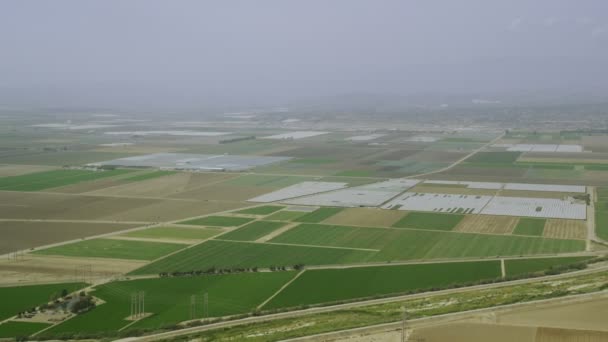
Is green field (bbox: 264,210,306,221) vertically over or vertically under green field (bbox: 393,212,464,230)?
over

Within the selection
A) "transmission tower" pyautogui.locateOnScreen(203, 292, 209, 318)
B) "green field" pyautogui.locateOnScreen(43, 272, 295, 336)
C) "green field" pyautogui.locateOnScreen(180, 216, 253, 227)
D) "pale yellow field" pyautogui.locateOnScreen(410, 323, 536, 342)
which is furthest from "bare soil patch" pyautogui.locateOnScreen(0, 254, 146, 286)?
"pale yellow field" pyautogui.locateOnScreen(410, 323, 536, 342)

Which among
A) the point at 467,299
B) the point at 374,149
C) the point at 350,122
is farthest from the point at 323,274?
the point at 350,122

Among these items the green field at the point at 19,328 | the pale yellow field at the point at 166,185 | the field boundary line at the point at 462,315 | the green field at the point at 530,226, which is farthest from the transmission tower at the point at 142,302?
the pale yellow field at the point at 166,185

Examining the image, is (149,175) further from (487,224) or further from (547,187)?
(547,187)

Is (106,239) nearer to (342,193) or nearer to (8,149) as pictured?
(342,193)

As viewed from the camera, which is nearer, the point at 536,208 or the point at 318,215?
the point at 318,215

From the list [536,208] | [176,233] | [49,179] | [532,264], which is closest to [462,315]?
[532,264]

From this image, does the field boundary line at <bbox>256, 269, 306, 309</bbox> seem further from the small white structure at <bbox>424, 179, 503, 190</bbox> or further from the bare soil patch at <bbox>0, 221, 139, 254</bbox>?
the small white structure at <bbox>424, 179, 503, 190</bbox>
